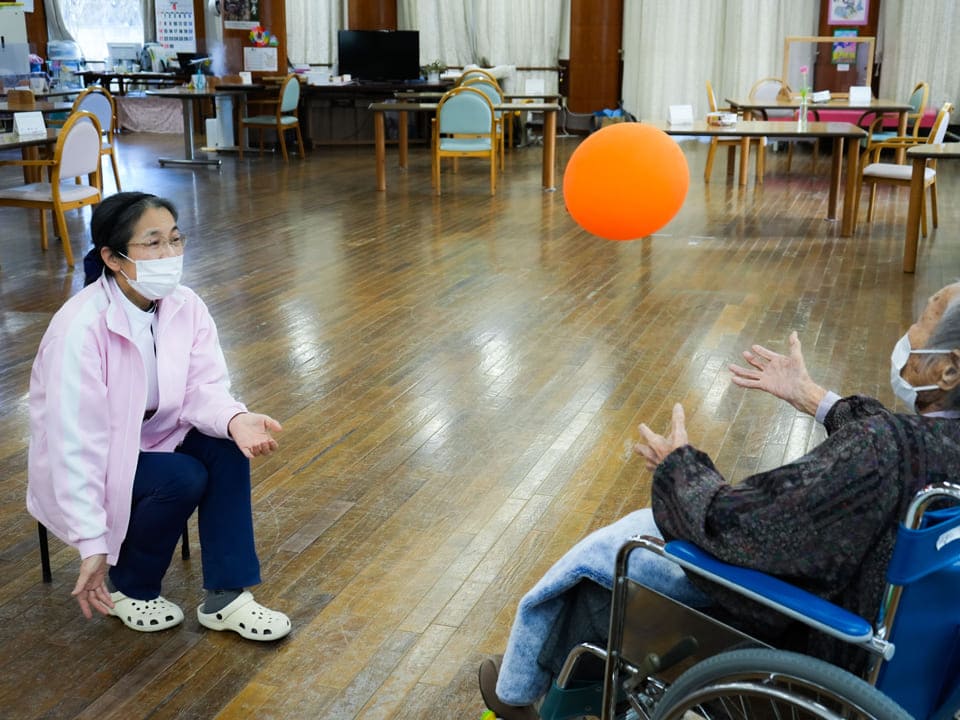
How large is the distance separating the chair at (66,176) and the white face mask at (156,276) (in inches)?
163

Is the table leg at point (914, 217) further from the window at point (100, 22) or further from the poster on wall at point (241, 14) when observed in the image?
the window at point (100, 22)

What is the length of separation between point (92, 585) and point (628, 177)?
5.16 feet

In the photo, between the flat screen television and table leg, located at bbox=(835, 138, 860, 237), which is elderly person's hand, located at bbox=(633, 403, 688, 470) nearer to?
table leg, located at bbox=(835, 138, 860, 237)

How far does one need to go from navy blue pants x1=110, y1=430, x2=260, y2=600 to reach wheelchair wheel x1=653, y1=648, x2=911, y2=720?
106 centimetres

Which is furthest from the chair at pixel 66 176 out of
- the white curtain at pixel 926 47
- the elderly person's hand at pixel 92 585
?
the white curtain at pixel 926 47

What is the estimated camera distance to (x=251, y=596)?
236 centimetres

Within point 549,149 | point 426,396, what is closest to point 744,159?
point 549,149

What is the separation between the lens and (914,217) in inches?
226

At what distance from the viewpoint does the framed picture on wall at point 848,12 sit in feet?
37.7

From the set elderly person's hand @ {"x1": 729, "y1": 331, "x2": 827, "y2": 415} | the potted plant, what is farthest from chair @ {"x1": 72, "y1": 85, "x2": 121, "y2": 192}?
elderly person's hand @ {"x1": 729, "y1": 331, "x2": 827, "y2": 415}

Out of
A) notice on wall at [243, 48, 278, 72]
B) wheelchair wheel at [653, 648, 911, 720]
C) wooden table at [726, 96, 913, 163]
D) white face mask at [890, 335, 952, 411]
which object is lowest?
wheelchair wheel at [653, 648, 911, 720]

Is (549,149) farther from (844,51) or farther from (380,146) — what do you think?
(844,51)

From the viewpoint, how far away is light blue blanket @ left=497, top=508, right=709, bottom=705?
1655 millimetres

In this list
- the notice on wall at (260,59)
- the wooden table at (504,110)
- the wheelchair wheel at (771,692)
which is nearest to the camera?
the wheelchair wheel at (771,692)
